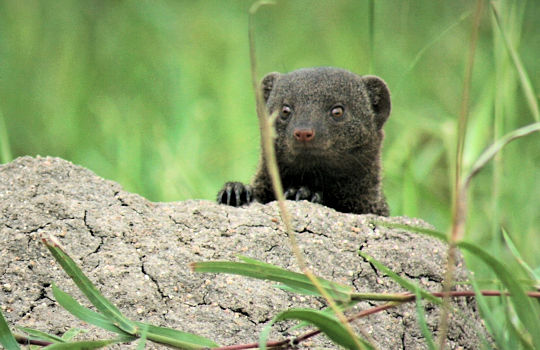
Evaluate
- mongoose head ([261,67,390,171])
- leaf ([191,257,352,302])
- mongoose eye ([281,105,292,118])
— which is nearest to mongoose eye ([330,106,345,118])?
mongoose head ([261,67,390,171])

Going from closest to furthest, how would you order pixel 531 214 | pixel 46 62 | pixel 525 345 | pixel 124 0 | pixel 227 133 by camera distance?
pixel 525 345 → pixel 531 214 → pixel 227 133 → pixel 46 62 → pixel 124 0

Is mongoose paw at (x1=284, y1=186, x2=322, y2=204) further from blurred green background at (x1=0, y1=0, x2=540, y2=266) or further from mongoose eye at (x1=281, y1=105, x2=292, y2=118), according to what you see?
blurred green background at (x1=0, y1=0, x2=540, y2=266)

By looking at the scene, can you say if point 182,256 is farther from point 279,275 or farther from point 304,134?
point 304,134

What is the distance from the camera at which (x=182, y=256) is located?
2635 mm

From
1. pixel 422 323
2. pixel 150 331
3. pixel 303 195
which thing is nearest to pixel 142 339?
pixel 150 331

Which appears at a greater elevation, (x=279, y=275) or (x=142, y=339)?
(x=279, y=275)

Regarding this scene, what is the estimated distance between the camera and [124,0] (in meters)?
7.25

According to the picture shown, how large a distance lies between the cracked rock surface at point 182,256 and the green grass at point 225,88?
118cm

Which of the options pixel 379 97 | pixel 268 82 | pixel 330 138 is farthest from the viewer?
pixel 268 82

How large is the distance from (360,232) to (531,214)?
5.75ft

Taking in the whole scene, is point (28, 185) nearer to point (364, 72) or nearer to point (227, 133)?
point (227, 133)

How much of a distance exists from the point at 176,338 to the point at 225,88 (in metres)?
4.00

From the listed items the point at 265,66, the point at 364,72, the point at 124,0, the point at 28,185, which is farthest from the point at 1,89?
the point at 28,185

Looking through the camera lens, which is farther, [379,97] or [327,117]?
[379,97]
